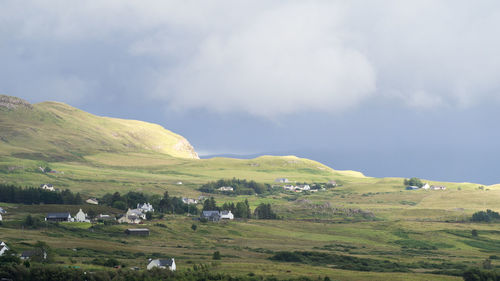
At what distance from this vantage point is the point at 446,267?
384 ft

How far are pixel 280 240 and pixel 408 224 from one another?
54.5 m

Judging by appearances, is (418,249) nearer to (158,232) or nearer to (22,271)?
(158,232)

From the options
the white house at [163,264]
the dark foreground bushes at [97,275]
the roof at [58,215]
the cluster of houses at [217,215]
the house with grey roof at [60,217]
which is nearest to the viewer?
the dark foreground bushes at [97,275]

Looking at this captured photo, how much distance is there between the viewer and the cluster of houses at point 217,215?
622 feet

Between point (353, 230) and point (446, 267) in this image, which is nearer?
point (446, 267)

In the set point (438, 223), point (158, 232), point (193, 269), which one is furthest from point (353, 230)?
point (193, 269)

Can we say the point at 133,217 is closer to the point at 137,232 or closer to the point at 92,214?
the point at 92,214

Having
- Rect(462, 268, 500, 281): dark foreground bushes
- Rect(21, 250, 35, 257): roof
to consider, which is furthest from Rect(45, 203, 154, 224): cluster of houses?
Rect(462, 268, 500, 281): dark foreground bushes

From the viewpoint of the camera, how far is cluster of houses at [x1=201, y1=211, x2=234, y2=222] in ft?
622

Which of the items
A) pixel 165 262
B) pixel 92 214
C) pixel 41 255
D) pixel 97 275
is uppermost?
pixel 92 214

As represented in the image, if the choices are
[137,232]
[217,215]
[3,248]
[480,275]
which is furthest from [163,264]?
[217,215]

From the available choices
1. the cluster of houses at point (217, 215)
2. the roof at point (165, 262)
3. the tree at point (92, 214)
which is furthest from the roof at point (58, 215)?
the roof at point (165, 262)

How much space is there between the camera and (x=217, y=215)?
191250mm

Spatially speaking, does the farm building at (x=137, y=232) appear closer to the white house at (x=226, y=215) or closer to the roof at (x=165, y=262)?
the roof at (x=165, y=262)
